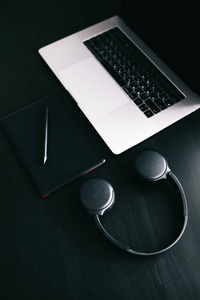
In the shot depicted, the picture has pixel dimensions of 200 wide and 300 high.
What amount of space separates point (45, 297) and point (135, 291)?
0.60 ft

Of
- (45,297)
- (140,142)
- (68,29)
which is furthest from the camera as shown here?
(68,29)

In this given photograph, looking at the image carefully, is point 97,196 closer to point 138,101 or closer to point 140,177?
point 140,177

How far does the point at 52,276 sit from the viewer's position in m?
0.58

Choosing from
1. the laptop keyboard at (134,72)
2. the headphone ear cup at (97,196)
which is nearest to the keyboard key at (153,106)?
the laptop keyboard at (134,72)

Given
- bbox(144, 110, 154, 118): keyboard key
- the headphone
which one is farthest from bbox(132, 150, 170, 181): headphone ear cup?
bbox(144, 110, 154, 118): keyboard key

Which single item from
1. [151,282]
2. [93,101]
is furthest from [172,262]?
[93,101]

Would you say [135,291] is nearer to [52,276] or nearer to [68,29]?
[52,276]

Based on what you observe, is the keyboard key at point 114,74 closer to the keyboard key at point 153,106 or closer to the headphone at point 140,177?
the keyboard key at point 153,106

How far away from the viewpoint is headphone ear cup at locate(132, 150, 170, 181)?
0.62 m

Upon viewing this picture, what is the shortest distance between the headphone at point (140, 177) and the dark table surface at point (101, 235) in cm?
3

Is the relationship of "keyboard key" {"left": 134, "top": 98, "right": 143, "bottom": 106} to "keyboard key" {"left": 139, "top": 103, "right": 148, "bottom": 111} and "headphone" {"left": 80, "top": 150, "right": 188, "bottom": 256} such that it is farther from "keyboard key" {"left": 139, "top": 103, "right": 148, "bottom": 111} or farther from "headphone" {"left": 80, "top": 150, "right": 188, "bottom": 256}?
"headphone" {"left": 80, "top": 150, "right": 188, "bottom": 256}

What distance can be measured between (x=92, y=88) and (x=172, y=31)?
256 millimetres

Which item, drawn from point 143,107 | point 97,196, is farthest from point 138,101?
point 97,196

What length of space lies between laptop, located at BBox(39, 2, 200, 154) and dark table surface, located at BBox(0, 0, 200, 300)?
35 millimetres
